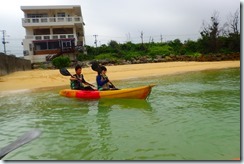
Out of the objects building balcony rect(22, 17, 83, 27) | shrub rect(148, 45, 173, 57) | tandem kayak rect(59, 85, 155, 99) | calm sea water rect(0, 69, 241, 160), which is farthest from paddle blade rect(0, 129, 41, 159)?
building balcony rect(22, 17, 83, 27)

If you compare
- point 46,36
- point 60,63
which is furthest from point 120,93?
point 46,36

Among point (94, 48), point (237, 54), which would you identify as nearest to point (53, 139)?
point (237, 54)

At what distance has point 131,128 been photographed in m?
5.67

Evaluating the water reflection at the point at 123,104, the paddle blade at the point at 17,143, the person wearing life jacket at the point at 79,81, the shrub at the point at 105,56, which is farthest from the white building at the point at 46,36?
the paddle blade at the point at 17,143

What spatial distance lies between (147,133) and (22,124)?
3.15 metres

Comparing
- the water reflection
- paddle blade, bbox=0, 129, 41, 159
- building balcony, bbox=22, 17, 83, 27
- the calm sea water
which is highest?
building balcony, bbox=22, 17, 83, 27

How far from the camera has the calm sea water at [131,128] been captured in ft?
14.0

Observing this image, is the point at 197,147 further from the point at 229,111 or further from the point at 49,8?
the point at 49,8

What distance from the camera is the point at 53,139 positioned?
17.1 feet

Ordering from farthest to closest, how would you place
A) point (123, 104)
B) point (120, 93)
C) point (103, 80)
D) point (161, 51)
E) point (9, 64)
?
point (161, 51) → point (9, 64) → point (103, 80) → point (120, 93) → point (123, 104)

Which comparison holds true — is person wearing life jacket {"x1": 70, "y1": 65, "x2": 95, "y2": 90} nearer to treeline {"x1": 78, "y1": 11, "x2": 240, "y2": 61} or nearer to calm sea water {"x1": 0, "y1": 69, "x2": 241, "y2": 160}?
calm sea water {"x1": 0, "y1": 69, "x2": 241, "y2": 160}

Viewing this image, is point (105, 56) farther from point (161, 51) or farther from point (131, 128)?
point (131, 128)

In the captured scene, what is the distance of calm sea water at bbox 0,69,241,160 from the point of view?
14.0 ft

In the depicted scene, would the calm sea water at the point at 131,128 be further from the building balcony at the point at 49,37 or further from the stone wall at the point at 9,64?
the building balcony at the point at 49,37
